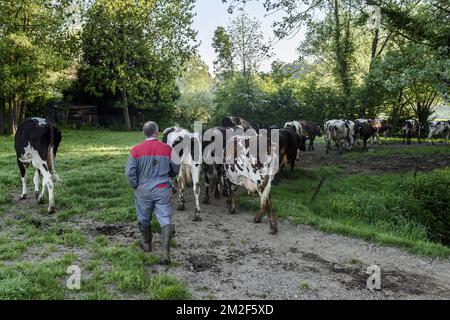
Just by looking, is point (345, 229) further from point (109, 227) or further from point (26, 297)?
point (26, 297)

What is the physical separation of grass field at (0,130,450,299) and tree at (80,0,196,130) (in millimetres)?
18560

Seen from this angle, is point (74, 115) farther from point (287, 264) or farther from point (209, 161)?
point (287, 264)

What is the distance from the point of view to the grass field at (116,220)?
5.19 meters

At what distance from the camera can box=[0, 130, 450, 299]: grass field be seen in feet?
17.0

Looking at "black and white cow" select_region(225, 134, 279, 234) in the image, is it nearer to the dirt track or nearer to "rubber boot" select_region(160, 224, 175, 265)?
the dirt track

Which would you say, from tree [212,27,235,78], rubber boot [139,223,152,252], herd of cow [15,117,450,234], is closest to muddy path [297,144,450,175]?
herd of cow [15,117,450,234]

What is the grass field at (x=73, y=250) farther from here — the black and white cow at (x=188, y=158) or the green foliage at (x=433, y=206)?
the green foliage at (x=433, y=206)

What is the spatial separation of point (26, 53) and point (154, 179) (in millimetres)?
19967

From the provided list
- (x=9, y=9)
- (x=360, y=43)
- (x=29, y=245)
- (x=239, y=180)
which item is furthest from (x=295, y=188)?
(x=360, y=43)

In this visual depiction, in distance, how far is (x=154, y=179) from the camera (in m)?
6.15

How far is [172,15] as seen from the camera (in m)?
34.4

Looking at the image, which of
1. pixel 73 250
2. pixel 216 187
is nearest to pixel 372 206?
pixel 216 187

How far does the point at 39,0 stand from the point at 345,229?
2365 centimetres

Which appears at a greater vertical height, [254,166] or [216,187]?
[254,166]
